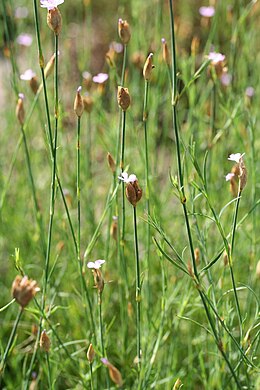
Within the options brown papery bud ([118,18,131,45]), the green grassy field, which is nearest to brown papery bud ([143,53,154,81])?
the green grassy field

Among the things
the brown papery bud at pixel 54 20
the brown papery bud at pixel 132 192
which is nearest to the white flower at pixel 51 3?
the brown papery bud at pixel 54 20

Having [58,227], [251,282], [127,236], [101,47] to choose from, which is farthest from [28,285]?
[101,47]

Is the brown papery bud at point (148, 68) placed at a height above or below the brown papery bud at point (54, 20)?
below

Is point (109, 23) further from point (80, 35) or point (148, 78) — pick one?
point (148, 78)

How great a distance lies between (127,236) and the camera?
1.68m

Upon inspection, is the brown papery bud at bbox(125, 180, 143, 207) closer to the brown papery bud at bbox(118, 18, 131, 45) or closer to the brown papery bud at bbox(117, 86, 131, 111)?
the brown papery bud at bbox(117, 86, 131, 111)

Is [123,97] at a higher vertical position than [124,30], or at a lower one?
lower

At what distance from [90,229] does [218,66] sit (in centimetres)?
51

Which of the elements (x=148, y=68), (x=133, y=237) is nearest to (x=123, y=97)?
(x=148, y=68)

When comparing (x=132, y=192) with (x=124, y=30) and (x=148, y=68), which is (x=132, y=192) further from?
(x=124, y=30)

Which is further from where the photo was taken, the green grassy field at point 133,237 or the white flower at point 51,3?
the green grassy field at point 133,237

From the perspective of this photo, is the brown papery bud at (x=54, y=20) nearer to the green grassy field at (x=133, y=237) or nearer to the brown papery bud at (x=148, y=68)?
the green grassy field at (x=133, y=237)

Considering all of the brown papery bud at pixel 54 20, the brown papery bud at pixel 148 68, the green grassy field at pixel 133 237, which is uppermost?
the brown papery bud at pixel 54 20

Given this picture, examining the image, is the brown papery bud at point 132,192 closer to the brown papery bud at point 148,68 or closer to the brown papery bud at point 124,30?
the brown papery bud at point 148,68
